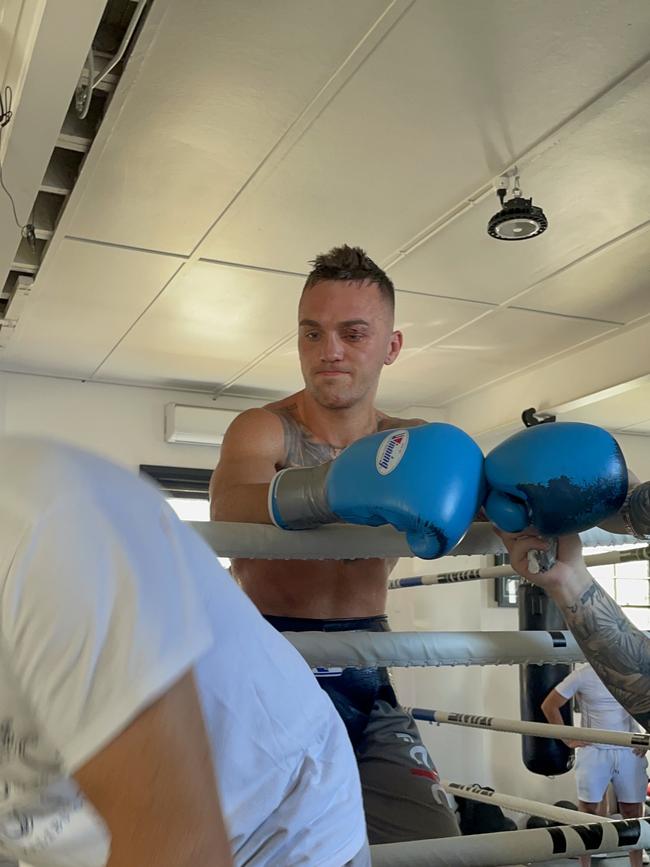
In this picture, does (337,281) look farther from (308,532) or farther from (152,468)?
(152,468)

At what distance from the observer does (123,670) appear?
0.48 metres

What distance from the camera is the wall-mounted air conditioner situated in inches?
215

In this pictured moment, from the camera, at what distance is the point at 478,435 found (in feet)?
18.8

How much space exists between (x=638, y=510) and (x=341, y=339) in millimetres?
870

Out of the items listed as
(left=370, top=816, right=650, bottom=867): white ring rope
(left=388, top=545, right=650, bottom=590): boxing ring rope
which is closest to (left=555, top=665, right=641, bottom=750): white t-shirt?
(left=388, top=545, right=650, bottom=590): boxing ring rope

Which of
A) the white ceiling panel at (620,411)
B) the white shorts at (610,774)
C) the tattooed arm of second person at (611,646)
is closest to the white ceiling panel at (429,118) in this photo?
the tattooed arm of second person at (611,646)

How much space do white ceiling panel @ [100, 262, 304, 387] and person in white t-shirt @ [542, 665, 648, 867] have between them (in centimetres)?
246

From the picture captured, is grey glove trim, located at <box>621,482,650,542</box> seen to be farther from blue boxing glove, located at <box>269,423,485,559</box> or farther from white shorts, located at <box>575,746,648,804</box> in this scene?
white shorts, located at <box>575,746,648,804</box>

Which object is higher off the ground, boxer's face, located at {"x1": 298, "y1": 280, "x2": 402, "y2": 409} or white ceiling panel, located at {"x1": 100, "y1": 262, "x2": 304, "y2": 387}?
white ceiling panel, located at {"x1": 100, "y1": 262, "x2": 304, "y2": 387}

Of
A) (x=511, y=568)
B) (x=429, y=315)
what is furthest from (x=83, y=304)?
(x=511, y=568)

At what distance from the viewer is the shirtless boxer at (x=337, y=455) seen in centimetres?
165

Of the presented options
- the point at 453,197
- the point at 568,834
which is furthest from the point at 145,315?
the point at 568,834

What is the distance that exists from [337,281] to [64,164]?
5.25 feet

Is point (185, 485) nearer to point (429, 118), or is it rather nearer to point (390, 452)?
point (429, 118)
